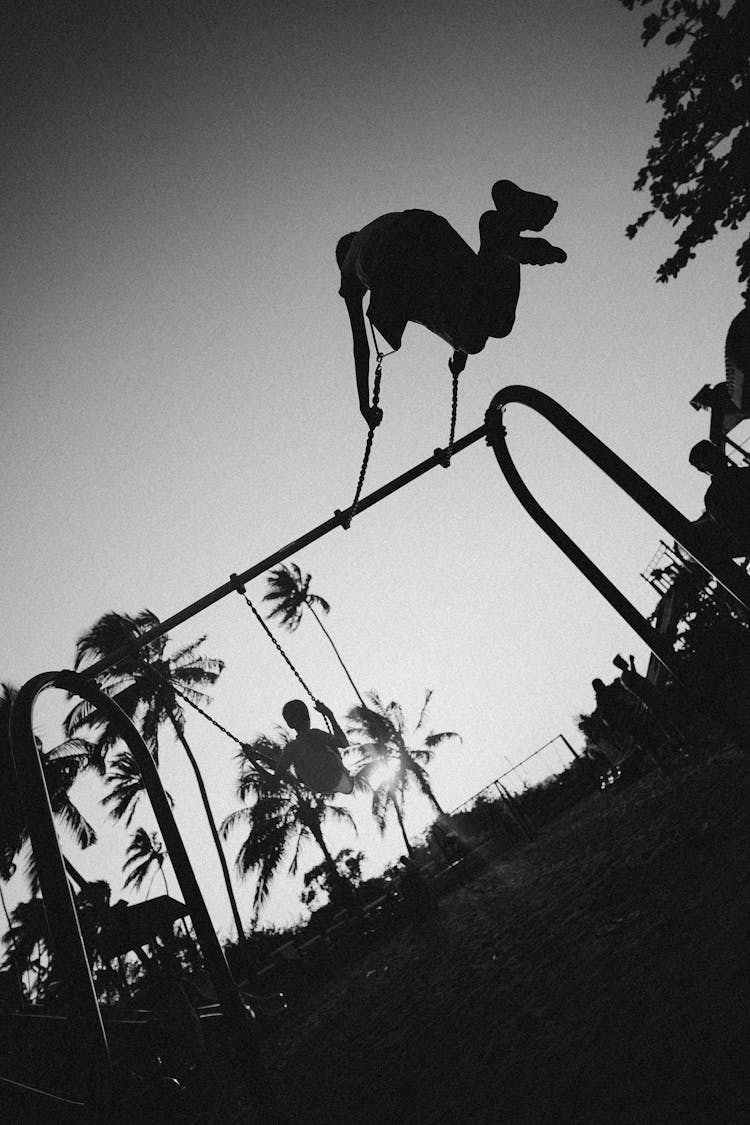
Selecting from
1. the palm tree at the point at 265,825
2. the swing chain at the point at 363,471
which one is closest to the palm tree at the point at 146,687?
the palm tree at the point at 265,825

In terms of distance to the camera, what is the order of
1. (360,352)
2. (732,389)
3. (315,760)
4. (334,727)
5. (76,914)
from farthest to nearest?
(732,389) < (334,727) < (315,760) < (360,352) < (76,914)

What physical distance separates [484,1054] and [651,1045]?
155cm

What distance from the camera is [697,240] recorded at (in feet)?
35.6

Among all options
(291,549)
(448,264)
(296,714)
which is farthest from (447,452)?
(296,714)

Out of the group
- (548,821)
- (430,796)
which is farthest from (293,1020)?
(430,796)

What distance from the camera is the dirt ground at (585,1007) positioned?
2.16 m

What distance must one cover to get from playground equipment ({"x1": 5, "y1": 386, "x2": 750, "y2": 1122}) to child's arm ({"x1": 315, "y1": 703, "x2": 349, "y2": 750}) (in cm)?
174

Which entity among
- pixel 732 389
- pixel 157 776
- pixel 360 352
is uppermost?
pixel 732 389

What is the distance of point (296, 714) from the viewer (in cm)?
460

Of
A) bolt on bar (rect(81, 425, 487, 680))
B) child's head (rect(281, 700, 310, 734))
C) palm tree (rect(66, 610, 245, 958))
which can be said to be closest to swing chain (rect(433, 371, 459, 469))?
bolt on bar (rect(81, 425, 487, 680))

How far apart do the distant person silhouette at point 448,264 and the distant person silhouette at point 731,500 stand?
2180 millimetres

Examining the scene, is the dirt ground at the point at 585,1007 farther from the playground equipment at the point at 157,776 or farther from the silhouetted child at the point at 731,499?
the silhouetted child at the point at 731,499

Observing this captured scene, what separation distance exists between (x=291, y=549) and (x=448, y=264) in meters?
2.43

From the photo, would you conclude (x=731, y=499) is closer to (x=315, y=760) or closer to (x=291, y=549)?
(x=291, y=549)
